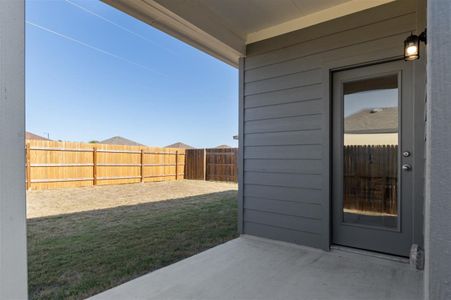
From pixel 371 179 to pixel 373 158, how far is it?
0.21 m

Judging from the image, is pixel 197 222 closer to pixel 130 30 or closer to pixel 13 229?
pixel 13 229

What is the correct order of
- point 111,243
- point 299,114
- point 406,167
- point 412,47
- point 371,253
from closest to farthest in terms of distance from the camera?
point 412,47, point 406,167, point 371,253, point 299,114, point 111,243

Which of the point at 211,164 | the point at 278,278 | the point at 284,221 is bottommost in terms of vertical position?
the point at 278,278

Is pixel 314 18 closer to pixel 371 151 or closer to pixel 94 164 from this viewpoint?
pixel 371 151

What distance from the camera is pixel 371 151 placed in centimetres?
278

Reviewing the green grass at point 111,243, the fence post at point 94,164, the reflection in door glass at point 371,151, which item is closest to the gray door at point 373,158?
the reflection in door glass at point 371,151

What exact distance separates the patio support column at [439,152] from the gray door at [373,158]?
2.34 m

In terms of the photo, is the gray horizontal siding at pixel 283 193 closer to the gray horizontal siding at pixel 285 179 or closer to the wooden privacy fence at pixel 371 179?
the gray horizontal siding at pixel 285 179

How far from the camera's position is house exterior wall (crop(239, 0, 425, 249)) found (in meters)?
2.62

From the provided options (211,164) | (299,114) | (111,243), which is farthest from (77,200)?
(211,164)

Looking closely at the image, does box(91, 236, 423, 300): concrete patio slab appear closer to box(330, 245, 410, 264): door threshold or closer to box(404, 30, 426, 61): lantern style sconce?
box(330, 245, 410, 264): door threshold

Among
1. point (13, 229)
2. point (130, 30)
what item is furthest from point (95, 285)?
point (130, 30)

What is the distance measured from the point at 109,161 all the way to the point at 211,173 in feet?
13.6

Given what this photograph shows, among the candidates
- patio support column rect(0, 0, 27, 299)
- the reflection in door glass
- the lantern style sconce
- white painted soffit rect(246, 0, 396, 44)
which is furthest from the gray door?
patio support column rect(0, 0, 27, 299)
